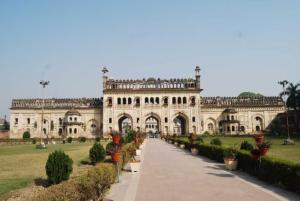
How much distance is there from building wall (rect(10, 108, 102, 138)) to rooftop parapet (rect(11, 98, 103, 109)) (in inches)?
23.9

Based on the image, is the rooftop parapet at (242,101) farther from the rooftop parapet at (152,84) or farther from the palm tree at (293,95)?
the palm tree at (293,95)

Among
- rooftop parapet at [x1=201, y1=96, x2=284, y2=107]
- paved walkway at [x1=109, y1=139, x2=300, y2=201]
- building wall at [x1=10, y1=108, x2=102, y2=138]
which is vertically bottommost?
paved walkway at [x1=109, y1=139, x2=300, y2=201]

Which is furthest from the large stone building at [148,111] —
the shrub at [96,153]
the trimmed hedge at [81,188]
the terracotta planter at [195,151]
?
the trimmed hedge at [81,188]

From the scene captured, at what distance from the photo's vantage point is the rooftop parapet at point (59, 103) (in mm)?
57469

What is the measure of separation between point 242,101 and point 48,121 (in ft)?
109

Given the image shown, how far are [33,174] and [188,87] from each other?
4348cm

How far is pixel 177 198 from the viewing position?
8016mm

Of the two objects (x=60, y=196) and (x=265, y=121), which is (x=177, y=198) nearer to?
(x=60, y=196)

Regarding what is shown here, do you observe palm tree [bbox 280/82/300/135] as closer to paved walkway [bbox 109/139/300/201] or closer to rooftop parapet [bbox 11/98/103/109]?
rooftop parapet [bbox 11/98/103/109]

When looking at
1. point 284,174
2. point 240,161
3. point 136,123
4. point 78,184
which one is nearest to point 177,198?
point 78,184

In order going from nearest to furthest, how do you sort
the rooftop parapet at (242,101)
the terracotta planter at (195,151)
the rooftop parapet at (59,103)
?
the terracotta planter at (195,151), the rooftop parapet at (242,101), the rooftop parapet at (59,103)

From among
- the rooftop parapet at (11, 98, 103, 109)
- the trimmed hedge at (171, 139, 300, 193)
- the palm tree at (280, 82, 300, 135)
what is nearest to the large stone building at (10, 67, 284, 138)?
the rooftop parapet at (11, 98, 103, 109)

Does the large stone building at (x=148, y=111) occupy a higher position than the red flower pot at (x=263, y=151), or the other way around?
the large stone building at (x=148, y=111)

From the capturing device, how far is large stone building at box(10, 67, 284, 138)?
53656 millimetres
